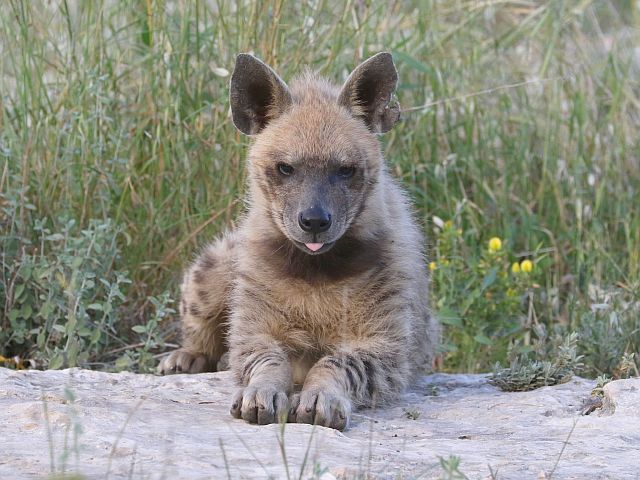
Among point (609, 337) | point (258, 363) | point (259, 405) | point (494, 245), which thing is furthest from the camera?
point (494, 245)

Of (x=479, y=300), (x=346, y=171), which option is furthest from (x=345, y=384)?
(x=479, y=300)

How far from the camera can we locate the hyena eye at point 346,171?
4.43 m

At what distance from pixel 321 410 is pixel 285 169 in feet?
Answer: 3.76

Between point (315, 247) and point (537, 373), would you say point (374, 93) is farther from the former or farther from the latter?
point (537, 373)

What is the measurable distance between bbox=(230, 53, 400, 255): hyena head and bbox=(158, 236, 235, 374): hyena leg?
59 centimetres

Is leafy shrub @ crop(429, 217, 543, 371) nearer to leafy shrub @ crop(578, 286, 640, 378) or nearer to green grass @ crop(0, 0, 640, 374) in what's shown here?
green grass @ crop(0, 0, 640, 374)

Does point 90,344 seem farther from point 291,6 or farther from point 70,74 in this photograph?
point 291,6

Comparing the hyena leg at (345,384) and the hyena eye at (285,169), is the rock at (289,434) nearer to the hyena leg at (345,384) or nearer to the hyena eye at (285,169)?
the hyena leg at (345,384)

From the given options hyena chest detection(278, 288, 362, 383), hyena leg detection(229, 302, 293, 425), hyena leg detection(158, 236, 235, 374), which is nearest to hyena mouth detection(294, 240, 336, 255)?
hyena chest detection(278, 288, 362, 383)

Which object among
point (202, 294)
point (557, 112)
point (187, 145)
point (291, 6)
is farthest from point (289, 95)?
point (557, 112)

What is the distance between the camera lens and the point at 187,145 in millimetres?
6129

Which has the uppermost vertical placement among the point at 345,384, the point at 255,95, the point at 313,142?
the point at 255,95

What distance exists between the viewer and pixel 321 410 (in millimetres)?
3764

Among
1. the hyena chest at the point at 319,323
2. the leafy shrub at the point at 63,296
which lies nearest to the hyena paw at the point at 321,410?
the hyena chest at the point at 319,323
